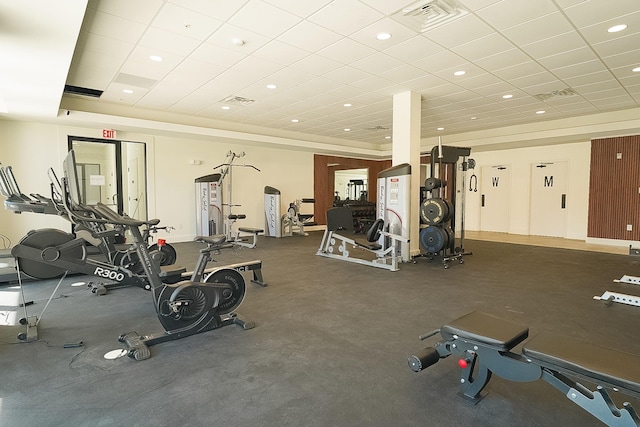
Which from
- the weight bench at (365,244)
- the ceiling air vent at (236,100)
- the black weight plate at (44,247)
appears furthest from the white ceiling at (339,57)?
the weight bench at (365,244)

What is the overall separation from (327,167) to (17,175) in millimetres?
8188

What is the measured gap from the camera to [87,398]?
6.61ft

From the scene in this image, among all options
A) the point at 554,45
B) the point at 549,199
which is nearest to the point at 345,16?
the point at 554,45

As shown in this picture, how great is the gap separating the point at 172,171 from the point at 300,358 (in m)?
7.30

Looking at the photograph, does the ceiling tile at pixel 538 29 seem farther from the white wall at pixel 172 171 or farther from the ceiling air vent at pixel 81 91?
the white wall at pixel 172 171

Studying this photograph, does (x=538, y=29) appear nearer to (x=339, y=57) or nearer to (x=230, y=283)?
(x=339, y=57)

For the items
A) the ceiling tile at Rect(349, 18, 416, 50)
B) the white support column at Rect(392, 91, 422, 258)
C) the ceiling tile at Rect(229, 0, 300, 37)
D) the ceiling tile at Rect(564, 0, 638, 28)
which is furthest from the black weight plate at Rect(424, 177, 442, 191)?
the ceiling tile at Rect(229, 0, 300, 37)

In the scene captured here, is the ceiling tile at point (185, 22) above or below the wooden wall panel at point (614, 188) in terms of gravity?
above

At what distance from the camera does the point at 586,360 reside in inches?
60.5

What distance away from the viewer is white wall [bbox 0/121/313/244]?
22.0ft

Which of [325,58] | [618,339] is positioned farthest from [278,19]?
[618,339]

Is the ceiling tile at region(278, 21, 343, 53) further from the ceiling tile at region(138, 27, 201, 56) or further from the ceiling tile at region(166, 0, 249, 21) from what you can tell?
the ceiling tile at region(138, 27, 201, 56)

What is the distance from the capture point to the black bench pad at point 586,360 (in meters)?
1.41

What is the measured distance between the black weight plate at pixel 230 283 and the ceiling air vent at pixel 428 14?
10.1 feet
